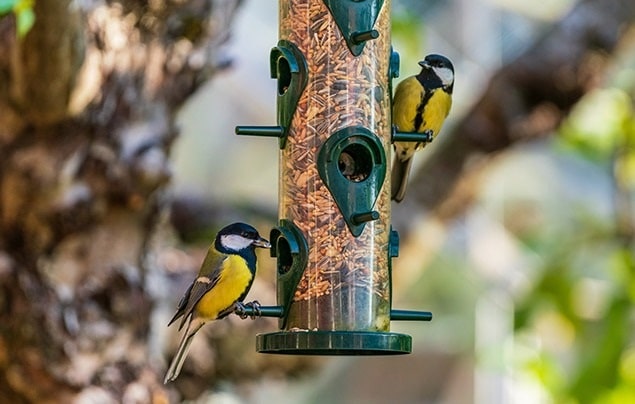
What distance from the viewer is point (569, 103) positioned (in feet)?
20.5

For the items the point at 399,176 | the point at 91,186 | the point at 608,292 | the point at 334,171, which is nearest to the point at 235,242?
the point at 334,171

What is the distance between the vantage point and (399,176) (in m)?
3.98

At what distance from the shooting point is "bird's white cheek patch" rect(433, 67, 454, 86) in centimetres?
396

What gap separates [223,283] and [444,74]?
3.40ft

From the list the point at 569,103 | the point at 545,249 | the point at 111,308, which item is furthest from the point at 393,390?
the point at 111,308

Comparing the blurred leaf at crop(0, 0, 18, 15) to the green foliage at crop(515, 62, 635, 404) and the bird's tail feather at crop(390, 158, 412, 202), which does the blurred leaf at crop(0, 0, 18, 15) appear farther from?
the green foliage at crop(515, 62, 635, 404)

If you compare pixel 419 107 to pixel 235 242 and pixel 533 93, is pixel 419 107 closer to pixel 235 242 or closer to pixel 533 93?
pixel 235 242

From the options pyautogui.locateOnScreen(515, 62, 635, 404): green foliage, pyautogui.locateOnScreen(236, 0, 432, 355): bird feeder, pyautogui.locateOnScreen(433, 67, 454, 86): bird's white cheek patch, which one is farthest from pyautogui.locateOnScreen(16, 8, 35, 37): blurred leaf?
pyautogui.locateOnScreen(515, 62, 635, 404): green foliage

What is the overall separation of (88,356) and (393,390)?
241 inches

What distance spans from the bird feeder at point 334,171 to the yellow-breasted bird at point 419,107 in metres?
0.09

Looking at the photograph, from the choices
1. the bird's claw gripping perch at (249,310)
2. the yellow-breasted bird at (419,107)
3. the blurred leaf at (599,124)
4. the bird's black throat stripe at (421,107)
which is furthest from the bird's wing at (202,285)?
the blurred leaf at (599,124)

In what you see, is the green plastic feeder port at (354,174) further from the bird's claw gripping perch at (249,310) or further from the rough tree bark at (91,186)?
the rough tree bark at (91,186)

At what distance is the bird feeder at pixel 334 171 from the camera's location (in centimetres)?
358

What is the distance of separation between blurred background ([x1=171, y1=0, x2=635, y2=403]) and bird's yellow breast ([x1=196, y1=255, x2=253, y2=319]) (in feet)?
8.14
